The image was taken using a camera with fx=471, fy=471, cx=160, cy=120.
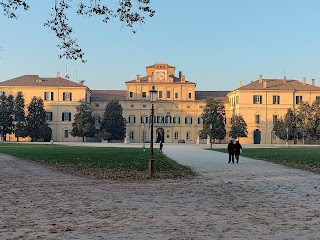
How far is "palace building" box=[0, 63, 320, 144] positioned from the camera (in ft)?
262

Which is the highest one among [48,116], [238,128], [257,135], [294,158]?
[48,116]

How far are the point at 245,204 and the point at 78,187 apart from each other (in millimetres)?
4801

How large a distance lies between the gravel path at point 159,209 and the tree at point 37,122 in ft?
199

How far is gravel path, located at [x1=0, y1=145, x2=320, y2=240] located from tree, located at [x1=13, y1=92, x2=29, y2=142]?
199 ft

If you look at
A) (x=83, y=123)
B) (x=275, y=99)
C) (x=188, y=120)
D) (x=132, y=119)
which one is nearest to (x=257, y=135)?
(x=275, y=99)

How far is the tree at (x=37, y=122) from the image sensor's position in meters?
72.9

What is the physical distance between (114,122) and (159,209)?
6842 centimetres

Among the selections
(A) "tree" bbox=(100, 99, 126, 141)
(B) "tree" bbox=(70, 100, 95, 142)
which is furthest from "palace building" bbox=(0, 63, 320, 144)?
(B) "tree" bbox=(70, 100, 95, 142)

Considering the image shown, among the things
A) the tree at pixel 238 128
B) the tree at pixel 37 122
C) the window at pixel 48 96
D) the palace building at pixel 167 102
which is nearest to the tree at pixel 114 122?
the palace building at pixel 167 102

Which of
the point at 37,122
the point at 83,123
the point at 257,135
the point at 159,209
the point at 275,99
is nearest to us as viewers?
the point at 159,209

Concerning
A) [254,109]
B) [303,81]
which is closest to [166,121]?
[254,109]

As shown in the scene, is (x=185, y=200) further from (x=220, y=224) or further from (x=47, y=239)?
(x=47, y=239)

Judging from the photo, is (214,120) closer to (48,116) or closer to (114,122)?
(114,122)

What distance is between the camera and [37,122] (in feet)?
241
